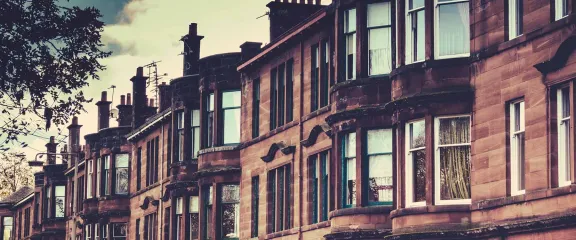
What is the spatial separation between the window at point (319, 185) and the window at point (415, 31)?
24.5 feet

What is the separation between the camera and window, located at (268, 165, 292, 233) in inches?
1726

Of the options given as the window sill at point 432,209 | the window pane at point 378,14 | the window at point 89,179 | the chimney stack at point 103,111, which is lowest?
the window sill at point 432,209


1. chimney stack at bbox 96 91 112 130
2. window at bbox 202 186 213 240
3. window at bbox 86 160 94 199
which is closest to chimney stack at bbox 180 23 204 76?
window at bbox 202 186 213 240

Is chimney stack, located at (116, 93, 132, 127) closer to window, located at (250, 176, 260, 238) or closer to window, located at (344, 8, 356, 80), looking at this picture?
window, located at (250, 176, 260, 238)

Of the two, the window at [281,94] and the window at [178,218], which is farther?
the window at [178,218]

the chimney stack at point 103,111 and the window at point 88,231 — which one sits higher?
the chimney stack at point 103,111

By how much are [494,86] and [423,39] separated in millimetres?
2911

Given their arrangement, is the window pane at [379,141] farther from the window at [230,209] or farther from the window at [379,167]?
the window at [230,209]

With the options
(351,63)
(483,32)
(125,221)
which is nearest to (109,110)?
(125,221)

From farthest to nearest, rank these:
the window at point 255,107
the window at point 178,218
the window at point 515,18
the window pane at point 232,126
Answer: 1. the window at point 178,218
2. the window pane at point 232,126
3. the window at point 255,107
4. the window at point 515,18

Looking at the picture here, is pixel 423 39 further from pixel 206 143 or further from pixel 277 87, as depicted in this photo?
pixel 206 143

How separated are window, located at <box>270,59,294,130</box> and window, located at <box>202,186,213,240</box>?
5.17 metres

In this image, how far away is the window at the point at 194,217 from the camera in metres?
52.6

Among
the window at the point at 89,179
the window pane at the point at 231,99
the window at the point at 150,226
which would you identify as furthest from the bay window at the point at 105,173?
the window pane at the point at 231,99
